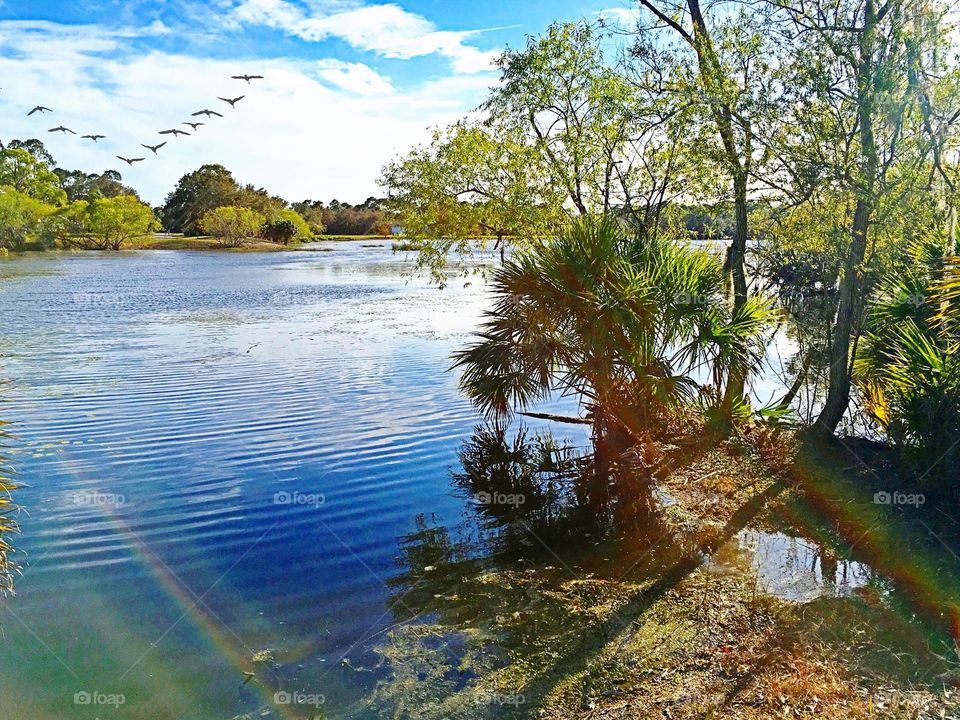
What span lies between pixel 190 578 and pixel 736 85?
33.0ft

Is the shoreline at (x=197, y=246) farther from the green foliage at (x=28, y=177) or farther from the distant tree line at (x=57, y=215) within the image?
the green foliage at (x=28, y=177)

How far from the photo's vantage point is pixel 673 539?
8.77 metres

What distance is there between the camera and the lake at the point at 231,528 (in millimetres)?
6211

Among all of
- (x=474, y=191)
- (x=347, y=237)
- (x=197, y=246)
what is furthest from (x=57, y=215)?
(x=474, y=191)

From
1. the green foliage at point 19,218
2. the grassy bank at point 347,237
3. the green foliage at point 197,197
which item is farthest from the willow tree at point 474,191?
Answer: the grassy bank at point 347,237

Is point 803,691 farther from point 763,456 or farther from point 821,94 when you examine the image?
point 821,94
